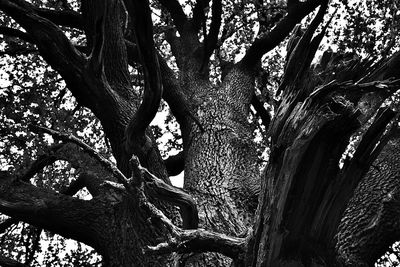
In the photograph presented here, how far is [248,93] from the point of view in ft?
20.1

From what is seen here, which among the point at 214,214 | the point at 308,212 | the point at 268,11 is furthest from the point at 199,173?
the point at 268,11

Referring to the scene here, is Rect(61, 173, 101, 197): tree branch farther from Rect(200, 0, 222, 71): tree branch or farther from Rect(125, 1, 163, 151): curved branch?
Rect(200, 0, 222, 71): tree branch

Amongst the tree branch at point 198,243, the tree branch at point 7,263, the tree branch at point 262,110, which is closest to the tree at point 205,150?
the tree branch at point 198,243

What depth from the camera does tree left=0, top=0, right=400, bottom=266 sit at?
225cm

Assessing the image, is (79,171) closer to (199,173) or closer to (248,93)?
(199,173)

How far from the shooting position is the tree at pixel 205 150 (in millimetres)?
2250

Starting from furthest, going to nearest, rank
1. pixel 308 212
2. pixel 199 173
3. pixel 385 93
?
pixel 199 173
pixel 385 93
pixel 308 212

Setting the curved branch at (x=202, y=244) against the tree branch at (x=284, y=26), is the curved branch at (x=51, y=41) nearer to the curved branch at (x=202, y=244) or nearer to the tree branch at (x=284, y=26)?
the curved branch at (x=202, y=244)

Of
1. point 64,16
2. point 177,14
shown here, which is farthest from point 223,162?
point 177,14

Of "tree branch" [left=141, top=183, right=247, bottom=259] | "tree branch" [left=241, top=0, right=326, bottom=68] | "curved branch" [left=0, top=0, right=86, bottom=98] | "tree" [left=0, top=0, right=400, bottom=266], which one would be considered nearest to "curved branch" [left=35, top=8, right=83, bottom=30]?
"tree" [left=0, top=0, right=400, bottom=266]

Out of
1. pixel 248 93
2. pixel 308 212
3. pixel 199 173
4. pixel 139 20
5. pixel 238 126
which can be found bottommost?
pixel 308 212

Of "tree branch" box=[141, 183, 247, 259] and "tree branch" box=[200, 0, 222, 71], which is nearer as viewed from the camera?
"tree branch" box=[141, 183, 247, 259]

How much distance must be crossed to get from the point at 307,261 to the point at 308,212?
29 centimetres

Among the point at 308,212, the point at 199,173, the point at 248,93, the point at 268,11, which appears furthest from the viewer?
the point at 268,11
